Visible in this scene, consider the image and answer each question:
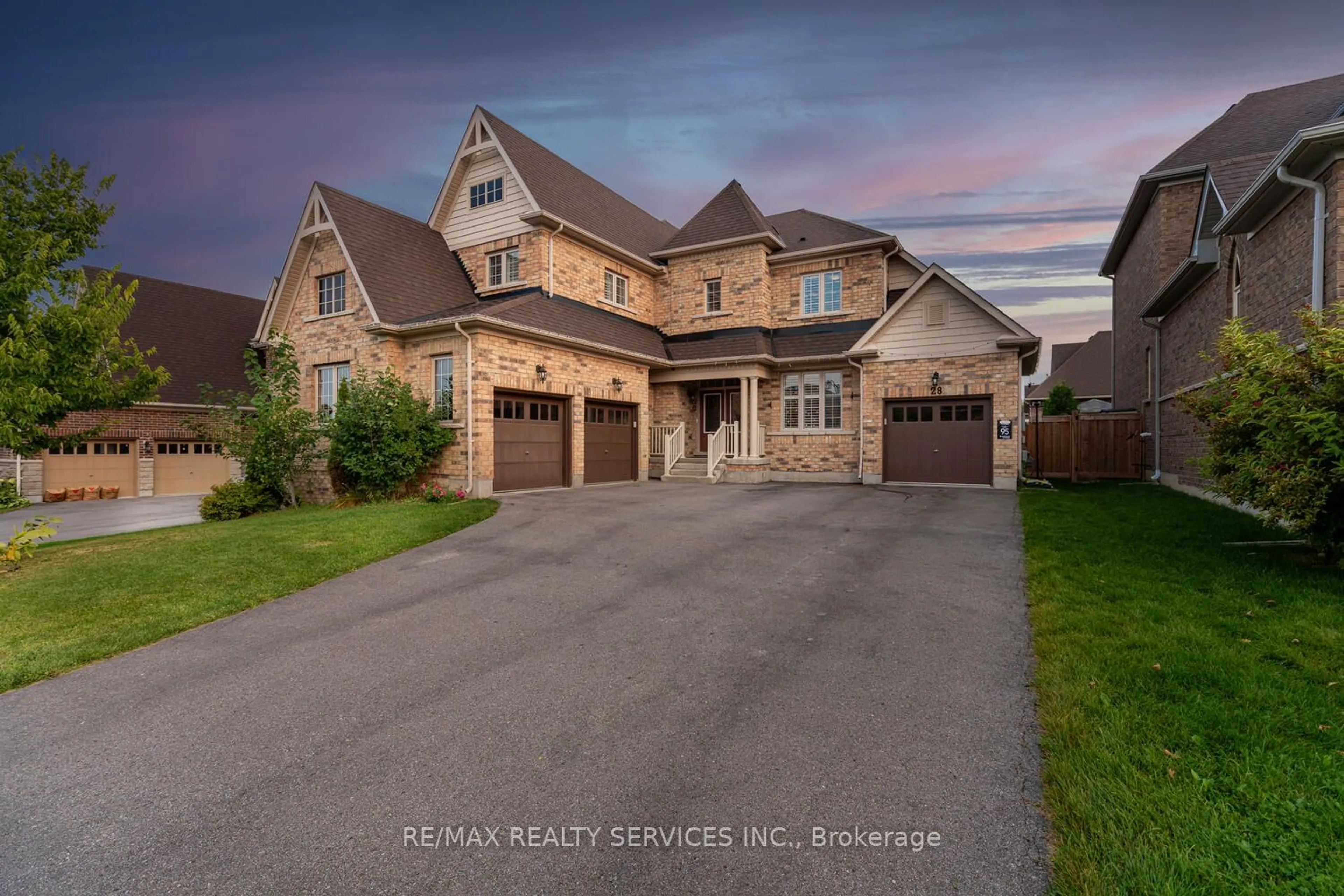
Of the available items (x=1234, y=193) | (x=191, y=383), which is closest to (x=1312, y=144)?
(x=1234, y=193)

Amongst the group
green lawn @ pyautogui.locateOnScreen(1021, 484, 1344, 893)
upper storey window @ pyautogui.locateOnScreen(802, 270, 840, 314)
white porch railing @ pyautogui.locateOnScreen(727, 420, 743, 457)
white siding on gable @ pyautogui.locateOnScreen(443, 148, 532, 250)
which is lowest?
green lawn @ pyautogui.locateOnScreen(1021, 484, 1344, 893)

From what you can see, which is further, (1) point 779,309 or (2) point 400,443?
(1) point 779,309

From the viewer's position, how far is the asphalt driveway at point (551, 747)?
2312 mm

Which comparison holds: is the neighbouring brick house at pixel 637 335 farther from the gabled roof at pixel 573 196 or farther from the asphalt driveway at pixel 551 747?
the asphalt driveway at pixel 551 747

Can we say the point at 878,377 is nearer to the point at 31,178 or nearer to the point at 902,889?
the point at 902,889

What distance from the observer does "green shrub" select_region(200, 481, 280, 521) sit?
1390 centimetres

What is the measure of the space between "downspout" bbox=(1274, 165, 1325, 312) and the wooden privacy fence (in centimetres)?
1112

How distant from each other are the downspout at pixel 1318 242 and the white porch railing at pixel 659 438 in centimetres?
1387

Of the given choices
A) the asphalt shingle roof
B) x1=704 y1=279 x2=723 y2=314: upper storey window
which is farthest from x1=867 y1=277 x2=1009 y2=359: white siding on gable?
x1=704 y1=279 x2=723 y2=314: upper storey window

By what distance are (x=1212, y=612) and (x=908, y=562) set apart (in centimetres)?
278

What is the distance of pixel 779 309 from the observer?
736 inches

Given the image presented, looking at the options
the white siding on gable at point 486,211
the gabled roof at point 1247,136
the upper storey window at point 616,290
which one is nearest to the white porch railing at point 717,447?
the upper storey window at point 616,290

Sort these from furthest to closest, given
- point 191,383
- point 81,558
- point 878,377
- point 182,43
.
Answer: point 191,383, point 878,377, point 182,43, point 81,558

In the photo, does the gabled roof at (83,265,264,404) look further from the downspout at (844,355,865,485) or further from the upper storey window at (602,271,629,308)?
the downspout at (844,355,865,485)
